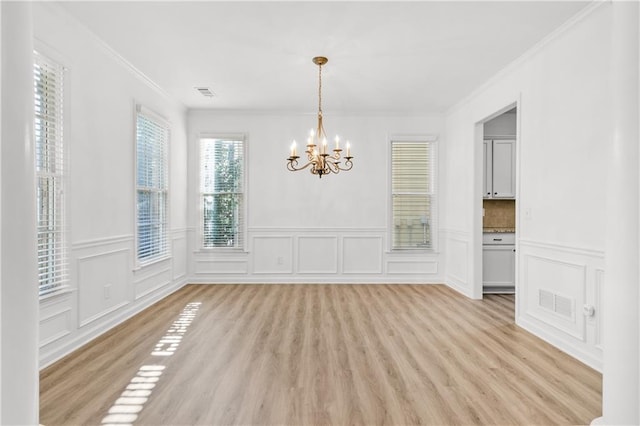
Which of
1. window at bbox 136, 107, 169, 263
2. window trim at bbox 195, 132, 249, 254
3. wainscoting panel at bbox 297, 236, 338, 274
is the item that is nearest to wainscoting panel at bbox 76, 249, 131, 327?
window at bbox 136, 107, 169, 263

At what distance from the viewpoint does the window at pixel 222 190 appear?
6168 millimetres

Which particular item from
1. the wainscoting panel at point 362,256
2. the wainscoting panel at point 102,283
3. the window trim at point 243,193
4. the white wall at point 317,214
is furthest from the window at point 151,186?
the wainscoting panel at point 362,256

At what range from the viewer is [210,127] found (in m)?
6.14

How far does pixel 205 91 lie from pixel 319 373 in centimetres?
411

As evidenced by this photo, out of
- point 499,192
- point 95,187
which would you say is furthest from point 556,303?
point 95,187

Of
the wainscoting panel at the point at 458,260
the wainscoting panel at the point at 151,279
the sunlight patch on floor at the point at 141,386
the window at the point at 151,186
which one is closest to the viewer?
the sunlight patch on floor at the point at 141,386

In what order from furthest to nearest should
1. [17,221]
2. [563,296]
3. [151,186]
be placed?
[151,186] → [563,296] → [17,221]

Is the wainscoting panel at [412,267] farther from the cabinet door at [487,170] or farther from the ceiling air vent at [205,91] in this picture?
the ceiling air vent at [205,91]

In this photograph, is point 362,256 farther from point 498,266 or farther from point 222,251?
point 222,251

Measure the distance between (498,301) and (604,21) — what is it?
3.47 m

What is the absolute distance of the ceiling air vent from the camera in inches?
197

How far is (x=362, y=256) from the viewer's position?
623 centimetres

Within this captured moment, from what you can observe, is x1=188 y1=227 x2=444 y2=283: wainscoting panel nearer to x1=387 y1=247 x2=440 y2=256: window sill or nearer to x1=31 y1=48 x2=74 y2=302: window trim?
x1=387 y1=247 x2=440 y2=256: window sill

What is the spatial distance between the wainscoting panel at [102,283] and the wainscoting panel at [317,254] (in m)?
2.79
